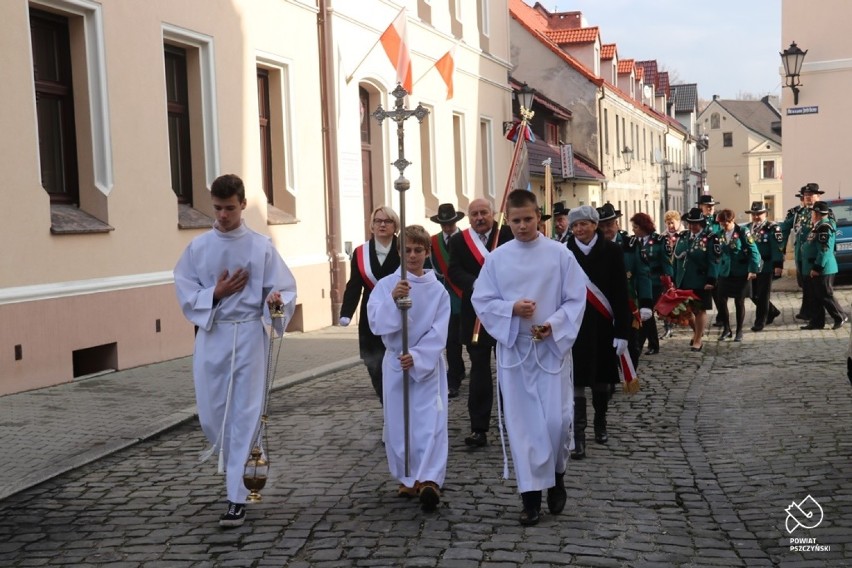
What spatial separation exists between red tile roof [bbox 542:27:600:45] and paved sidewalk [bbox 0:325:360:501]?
36.4m

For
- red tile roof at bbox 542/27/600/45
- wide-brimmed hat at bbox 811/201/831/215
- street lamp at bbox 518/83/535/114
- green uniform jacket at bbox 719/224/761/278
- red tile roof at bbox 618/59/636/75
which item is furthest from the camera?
red tile roof at bbox 618/59/636/75

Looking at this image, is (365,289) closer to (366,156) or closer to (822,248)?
(822,248)

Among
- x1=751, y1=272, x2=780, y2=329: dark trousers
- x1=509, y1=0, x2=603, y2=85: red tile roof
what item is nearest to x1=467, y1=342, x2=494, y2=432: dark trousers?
x1=751, y1=272, x2=780, y2=329: dark trousers

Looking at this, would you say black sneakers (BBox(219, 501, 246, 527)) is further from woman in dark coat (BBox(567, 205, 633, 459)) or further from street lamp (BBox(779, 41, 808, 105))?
street lamp (BBox(779, 41, 808, 105))

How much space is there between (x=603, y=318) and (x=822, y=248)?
8735mm

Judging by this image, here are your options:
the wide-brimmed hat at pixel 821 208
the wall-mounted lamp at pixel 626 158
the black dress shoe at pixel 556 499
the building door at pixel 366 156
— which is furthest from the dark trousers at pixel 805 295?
the wall-mounted lamp at pixel 626 158

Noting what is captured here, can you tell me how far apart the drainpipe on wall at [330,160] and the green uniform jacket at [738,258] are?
19.8ft

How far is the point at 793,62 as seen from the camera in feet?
83.9

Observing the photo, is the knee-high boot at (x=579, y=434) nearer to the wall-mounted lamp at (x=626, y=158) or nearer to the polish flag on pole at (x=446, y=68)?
the polish flag on pole at (x=446, y=68)

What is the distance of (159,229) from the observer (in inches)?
536

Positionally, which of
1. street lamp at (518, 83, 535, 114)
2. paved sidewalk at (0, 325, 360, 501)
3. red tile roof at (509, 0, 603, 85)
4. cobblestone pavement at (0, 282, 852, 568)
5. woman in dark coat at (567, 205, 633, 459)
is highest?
red tile roof at (509, 0, 603, 85)

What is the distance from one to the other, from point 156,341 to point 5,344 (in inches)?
106

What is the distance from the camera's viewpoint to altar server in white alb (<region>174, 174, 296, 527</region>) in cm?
648

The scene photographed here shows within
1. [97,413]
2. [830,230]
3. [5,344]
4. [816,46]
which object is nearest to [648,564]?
[97,413]
